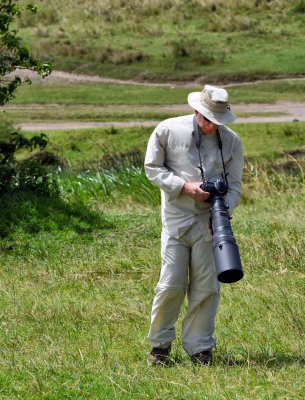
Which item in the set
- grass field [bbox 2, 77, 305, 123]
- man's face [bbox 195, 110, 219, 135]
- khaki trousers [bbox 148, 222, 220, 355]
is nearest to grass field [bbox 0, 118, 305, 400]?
khaki trousers [bbox 148, 222, 220, 355]

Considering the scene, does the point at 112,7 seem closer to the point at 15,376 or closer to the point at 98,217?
the point at 98,217

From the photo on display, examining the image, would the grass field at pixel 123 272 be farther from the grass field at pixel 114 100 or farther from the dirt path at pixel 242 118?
the dirt path at pixel 242 118

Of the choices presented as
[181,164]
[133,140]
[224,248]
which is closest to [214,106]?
[181,164]

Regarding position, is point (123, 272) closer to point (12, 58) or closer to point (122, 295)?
point (122, 295)

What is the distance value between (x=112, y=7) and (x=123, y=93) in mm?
11587

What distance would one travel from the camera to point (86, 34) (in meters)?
32.0

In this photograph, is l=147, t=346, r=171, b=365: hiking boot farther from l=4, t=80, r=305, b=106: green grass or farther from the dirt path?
l=4, t=80, r=305, b=106: green grass

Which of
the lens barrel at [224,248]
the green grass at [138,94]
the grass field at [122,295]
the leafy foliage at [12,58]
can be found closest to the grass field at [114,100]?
the green grass at [138,94]

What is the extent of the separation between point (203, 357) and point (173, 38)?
79.4 ft

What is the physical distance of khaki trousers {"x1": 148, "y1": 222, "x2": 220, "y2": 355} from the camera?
7.05 metres

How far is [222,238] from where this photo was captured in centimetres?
667

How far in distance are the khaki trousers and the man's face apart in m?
0.57

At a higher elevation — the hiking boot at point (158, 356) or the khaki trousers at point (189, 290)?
the khaki trousers at point (189, 290)

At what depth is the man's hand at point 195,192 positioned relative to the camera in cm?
687
